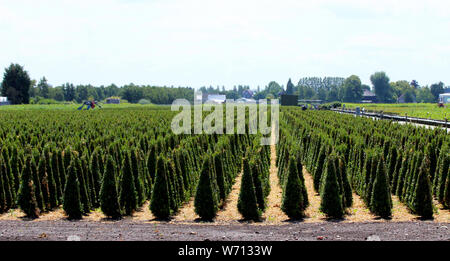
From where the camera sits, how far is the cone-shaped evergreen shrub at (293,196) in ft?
38.6

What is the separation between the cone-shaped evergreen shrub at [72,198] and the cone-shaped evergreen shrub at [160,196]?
193 centimetres

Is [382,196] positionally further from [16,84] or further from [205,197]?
[16,84]

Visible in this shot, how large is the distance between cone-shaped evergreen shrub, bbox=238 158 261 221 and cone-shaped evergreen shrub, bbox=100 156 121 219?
3323 mm

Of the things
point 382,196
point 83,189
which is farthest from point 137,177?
point 382,196

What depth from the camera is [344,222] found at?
437 inches

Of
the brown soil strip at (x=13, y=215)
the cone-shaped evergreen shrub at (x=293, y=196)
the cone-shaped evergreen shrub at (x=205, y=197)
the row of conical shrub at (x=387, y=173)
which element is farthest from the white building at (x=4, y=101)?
the cone-shaped evergreen shrub at (x=293, y=196)

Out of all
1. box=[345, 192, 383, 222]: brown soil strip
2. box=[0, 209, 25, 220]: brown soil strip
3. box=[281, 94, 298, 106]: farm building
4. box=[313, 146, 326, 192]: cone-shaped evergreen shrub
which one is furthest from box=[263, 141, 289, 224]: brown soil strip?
box=[281, 94, 298, 106]: farm building

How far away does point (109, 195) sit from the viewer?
472 inches

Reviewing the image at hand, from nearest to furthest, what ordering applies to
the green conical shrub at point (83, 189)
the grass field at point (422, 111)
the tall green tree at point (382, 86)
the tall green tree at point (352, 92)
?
the green conical shrub at point (83, 189), the grass field at point (422, 111), the tall green tree at point (352, 92), the tall green tree at point (382, 86)

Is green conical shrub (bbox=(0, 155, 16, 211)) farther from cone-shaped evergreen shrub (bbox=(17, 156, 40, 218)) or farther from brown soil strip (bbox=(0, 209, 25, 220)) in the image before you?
cone-shaped evergreen shrub (bbox=(17, 156, 40, 218))

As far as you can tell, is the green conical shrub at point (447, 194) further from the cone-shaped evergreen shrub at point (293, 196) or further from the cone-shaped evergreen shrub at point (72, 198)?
the cone-shaped evergreen shrub at point (72, 198)

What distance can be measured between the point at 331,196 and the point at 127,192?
5.37 metres

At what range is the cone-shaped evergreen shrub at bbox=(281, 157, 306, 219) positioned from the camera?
11.8 m
